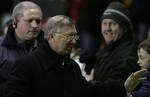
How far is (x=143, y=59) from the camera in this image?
8867 mm

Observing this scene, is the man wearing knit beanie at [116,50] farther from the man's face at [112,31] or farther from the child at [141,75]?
the child at [141,75]

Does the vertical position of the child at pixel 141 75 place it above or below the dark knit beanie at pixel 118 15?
below

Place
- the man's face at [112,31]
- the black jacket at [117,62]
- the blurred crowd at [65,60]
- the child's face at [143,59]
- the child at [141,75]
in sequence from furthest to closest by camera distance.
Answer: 1. the man's face at [112,31]
2. the black jacket at [117,62]
3. the child's face at [143,59]
4. the child at [141,75]
5. the blurred crowd at [65,60]

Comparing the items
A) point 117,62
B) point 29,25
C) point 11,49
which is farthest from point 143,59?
point 11,49

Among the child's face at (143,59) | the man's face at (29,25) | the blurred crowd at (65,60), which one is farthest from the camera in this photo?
the man's face at (29,25)

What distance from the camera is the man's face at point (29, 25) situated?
352 inches

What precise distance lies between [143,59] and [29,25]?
4.53 feet

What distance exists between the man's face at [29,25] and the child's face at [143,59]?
1226 mm

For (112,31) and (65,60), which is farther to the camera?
(112,31)

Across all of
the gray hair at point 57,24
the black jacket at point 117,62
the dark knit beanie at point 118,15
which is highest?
the gray hair at point 57,24

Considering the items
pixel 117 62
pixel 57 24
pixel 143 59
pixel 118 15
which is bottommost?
pixel 117 62

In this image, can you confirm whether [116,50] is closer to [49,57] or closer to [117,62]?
[117,62]

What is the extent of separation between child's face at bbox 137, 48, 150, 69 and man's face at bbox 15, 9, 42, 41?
1226mm

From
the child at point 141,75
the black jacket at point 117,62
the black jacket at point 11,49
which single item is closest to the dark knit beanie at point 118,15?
the black jacket at point 117,62
